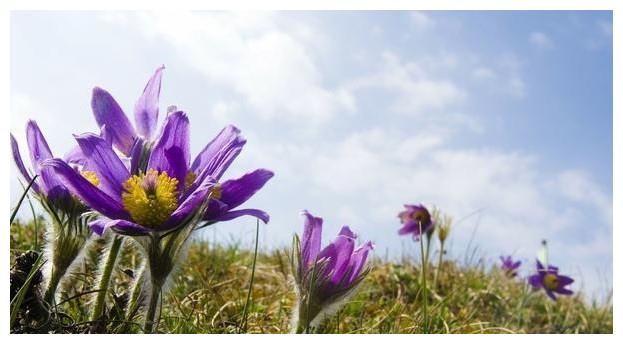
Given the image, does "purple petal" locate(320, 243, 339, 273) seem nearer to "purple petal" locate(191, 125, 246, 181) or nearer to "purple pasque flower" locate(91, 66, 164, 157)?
"purple petal" locate(191, 125, 246, 181)

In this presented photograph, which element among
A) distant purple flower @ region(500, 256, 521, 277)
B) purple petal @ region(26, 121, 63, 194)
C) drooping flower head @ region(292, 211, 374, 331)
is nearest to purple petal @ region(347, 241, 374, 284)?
drooping flower head @ region(292, 211, 374, 331)

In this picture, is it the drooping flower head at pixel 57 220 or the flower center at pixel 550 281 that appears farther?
the flower center at pixel 550 281

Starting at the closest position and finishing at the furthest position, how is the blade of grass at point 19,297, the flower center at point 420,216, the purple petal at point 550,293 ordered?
the blade of grass at point 19,297 → the flower center at point 420,216 → the purple petal at point 550,293

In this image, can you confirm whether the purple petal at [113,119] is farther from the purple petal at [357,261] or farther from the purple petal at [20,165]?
the purple petal at [357,261]

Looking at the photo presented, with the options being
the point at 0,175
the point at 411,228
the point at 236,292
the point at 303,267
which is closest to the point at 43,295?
the point at 0,175

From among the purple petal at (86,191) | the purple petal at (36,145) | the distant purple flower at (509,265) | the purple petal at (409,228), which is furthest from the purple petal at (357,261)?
the distant purple flower at (509,265)

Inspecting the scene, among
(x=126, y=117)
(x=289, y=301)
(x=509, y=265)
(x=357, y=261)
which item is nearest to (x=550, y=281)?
(x=509, y=265)
